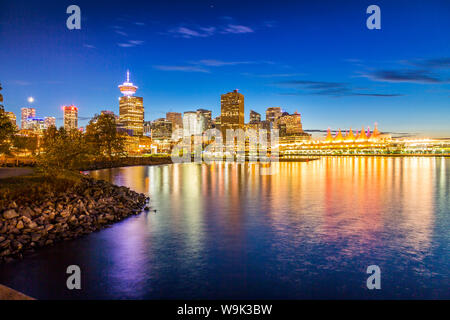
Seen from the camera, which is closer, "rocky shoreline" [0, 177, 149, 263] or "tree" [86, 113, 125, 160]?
"rocky shoreline" [0, 177, 149, 263]

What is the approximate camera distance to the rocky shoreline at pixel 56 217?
1413 cm

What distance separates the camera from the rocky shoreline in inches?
556

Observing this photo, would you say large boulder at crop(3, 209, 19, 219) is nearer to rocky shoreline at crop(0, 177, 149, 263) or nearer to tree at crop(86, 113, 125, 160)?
rocky shoreline at crop(0, 177, 149, 263)

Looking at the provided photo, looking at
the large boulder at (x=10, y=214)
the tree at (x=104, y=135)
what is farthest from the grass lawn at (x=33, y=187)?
the tree at (x=104, y=135)

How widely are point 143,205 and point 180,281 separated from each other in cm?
1514

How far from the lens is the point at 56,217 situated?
55.7 feet

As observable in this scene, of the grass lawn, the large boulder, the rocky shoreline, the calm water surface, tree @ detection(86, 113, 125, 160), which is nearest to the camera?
the calm water surface

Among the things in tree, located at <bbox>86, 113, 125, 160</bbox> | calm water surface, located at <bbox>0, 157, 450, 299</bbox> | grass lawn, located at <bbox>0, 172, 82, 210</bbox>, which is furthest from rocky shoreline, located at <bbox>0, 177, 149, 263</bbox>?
tree, located at <bbox>86, 113, 125, 160</bbox>

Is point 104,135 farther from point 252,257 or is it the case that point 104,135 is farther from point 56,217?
point 252,257

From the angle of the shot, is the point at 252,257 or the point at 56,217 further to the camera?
the point at 56,217

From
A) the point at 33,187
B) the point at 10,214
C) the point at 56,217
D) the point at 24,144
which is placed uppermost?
the point at 24,144

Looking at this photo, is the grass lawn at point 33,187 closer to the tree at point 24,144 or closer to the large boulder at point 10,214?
the large boulder at point 10,214

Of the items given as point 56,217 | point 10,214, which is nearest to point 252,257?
point 56,217

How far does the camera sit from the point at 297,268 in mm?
12477
